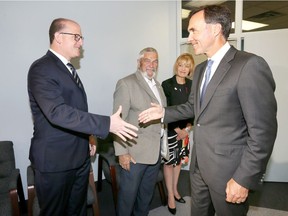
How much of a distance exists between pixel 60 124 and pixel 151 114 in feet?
2.27

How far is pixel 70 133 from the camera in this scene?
1.73 metres

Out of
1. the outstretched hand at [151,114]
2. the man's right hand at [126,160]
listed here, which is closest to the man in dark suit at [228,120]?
the outstretched hand at [151,114]

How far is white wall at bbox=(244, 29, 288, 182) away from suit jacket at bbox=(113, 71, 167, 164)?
6.28 ft

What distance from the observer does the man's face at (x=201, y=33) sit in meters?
1.47

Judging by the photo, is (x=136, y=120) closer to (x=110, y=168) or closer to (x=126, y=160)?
(x=126, y=160)

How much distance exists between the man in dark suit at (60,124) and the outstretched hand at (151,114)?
26cm

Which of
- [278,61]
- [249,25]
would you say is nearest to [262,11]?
[249,25]

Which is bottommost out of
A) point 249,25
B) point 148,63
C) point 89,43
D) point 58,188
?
point 58,188

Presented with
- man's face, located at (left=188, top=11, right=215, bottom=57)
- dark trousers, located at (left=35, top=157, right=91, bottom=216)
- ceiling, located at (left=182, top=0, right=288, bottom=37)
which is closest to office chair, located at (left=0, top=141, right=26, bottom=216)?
dark trousers, located at (left=35, top=157, right=91, bottom=216)

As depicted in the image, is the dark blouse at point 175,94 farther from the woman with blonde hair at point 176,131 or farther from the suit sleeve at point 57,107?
the suit sleeve at point 57,107

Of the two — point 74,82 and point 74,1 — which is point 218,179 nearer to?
point 74,82

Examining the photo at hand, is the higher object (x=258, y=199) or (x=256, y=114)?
(x=256, y=114)

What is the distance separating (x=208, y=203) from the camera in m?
1.68

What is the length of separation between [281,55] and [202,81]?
6.87 feet
